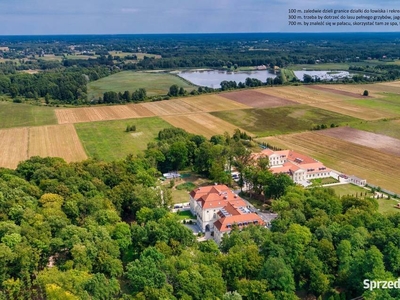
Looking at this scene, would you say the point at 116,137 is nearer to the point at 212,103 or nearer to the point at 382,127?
the point at 212,103

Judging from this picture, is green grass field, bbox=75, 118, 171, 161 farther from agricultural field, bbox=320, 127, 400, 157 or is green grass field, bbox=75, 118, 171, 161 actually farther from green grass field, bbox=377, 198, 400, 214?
green grass field, bbox=377, 198, 400, 214

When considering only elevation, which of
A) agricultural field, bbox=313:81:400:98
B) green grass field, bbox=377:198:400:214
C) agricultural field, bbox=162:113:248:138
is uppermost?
agricultural field, bbox=313:81:400:98

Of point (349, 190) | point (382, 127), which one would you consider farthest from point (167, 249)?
point (382, 127)

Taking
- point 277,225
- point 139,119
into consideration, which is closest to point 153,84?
point 139,119

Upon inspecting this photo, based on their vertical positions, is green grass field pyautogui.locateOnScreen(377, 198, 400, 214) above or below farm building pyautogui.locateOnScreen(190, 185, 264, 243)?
below

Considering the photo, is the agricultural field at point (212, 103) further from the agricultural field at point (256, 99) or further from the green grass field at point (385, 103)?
the green grass field at point (385, 103)

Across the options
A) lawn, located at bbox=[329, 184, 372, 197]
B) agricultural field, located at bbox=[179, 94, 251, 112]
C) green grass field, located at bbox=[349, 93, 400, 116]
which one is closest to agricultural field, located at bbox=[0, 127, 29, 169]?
agricultural field, located at bbox=[179, 94, 251, 112]

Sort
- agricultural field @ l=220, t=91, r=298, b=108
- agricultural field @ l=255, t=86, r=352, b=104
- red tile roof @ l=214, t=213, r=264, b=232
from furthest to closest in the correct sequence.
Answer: agricultural field @ l=255, t=86, r=352, b=104
agricultural field @ l=220, t=91, r=298, b=108
red tile roof @ l=214, t=213, r=264, b=232

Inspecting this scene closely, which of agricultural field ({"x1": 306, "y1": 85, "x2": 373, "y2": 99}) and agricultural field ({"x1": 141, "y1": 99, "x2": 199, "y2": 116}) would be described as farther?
agricultural field ({"x1": 306, "y1": 85, "x2": 373, "y2": 99})
